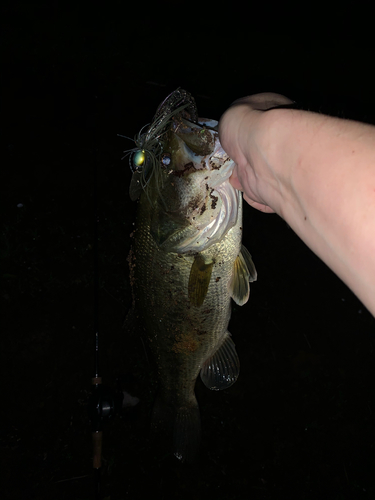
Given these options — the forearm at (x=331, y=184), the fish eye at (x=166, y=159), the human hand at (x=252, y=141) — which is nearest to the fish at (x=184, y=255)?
the fish eye at (x=166, y=159)

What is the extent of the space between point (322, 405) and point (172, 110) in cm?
267

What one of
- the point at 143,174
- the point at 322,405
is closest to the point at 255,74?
the point at 143,174

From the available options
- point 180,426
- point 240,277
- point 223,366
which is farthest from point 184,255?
point 180,426

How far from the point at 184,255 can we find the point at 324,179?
0.90m

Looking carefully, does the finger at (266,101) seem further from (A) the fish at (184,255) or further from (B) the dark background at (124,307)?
(B) the dark background at (124,307)

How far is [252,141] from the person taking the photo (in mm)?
920

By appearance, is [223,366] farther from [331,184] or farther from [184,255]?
[331,184]

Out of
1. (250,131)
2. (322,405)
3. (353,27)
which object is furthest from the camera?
(353,27)

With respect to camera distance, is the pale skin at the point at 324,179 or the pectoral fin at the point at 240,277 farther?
the pectoral fin at the point at 240,277

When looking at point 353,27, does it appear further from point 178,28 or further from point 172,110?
point 172,110

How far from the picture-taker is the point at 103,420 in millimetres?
1824

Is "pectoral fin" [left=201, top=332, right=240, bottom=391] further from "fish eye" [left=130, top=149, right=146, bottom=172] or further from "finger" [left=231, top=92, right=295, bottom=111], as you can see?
"finger" [left=231, top=92, right=295, bottom=111]

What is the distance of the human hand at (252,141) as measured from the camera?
2.92 ft

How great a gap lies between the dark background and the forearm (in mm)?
1848
